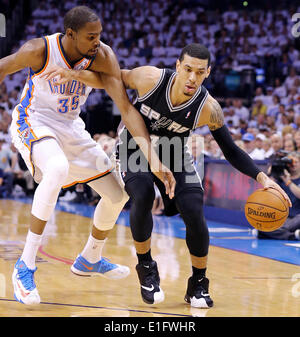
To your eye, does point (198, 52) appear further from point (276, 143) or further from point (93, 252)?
point (276, 143)

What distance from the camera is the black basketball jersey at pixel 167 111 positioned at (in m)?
4.23

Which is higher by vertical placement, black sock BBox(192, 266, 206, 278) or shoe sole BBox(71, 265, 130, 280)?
black sock BBox(192, 266, 206, 278)

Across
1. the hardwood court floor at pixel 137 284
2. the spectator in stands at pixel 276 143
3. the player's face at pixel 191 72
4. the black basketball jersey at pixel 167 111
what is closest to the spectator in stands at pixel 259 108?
the spectator in stands at pixel 276 143

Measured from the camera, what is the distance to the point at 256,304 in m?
4.27

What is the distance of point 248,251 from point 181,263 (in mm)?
1326

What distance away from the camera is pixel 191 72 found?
4070mm

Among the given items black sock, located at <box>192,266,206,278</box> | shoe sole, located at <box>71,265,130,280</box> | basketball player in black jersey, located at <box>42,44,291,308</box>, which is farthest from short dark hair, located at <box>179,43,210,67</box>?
shoe sole, located at <box>71,265,130,280</box>

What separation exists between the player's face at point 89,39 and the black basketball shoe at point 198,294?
6.02 ft

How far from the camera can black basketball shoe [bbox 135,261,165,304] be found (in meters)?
4.09

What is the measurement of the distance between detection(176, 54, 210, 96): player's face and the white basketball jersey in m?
0.76

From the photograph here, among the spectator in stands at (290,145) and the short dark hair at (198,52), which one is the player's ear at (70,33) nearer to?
the short dark hair at (198,52)

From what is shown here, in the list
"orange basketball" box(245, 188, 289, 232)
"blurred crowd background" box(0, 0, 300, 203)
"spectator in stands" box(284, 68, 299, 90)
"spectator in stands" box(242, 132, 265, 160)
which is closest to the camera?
"orange basketball" box(245, 188, 289, 232)

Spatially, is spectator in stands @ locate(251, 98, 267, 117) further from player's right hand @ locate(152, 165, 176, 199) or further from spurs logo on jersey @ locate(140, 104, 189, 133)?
player's right hand @ locate(152, 165, 176, 199)
